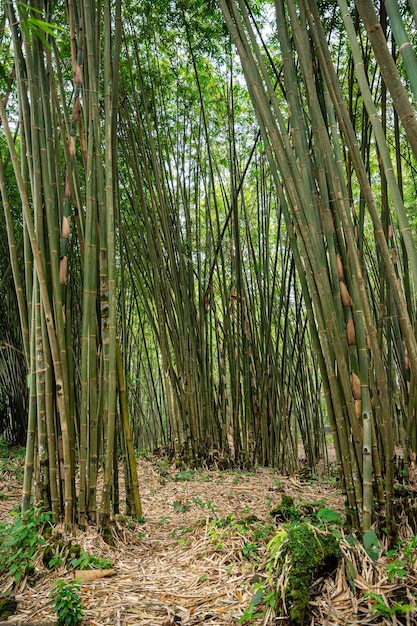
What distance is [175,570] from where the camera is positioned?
1.59m

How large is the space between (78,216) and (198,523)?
1298 millimetres

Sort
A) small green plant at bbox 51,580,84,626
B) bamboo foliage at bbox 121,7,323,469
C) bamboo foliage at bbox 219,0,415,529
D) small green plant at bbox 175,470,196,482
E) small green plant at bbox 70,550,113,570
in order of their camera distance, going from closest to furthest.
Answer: small green plant at bbox 51,580,84,626 < bamboo foliage at bbox 219,0,415,529 < small green plant at bbox 70,550,113,570 < small green plant at bbox 175,470,196,482 < bamboo foliage at bbox 121,7,323,469

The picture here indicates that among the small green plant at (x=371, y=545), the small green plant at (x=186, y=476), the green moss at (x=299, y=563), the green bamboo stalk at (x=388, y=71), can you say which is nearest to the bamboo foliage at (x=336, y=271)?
the small green plant at (x=371, y=545)

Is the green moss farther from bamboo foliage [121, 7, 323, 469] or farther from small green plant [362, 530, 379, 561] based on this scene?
bamboo foliage [121, 7, 323, 469]

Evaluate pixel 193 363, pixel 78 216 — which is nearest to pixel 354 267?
pixel 78 216

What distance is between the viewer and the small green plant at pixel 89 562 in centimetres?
152

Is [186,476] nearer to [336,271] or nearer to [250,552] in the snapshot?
[250,552]

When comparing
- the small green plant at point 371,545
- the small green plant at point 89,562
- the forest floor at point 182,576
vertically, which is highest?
the small green plant at point 371,545

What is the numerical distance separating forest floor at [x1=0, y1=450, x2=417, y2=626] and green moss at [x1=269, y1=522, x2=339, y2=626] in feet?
0.13

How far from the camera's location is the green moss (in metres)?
1.11

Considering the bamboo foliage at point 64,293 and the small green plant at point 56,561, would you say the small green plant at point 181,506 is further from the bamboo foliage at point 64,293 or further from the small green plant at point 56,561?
the small green plant at point 56,561

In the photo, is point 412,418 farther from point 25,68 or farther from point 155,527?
point 25,68

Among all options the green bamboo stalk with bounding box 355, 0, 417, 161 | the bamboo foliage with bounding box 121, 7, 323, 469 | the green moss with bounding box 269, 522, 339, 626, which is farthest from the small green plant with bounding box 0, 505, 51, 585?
the bamboo foliage with bounding box 121, 7, 323, 469

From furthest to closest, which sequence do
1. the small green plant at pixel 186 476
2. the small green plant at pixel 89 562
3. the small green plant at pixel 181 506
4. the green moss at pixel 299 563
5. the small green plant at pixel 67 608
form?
the small green plant at pixel 186 476 < the small green plant at pixel 181 506 < the small green plant at pixel 89 562 < the small green plant at pixel 67 608 < the green moss at pixel 299 563
